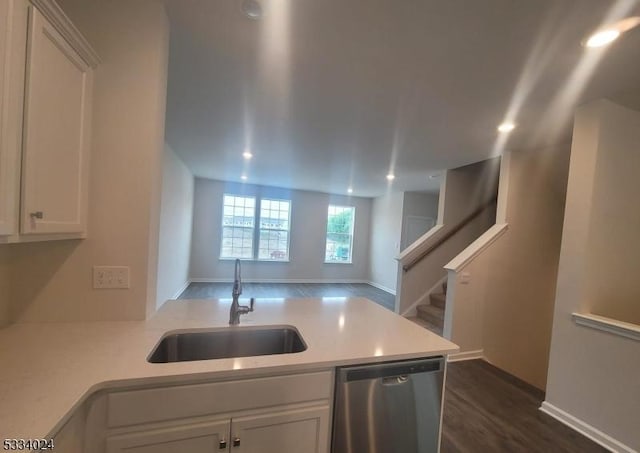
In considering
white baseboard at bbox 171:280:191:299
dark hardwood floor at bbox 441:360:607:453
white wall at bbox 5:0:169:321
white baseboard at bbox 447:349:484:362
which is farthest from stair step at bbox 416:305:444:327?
white baseboard at bbox 171:280:191:299

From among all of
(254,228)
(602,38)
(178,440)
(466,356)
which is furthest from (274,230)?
(602,38)

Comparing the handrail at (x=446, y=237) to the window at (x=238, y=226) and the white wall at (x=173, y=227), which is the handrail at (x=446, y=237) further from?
the window at (x=238, y=226)

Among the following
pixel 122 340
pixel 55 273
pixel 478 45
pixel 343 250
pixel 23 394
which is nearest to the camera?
pixel 23 394

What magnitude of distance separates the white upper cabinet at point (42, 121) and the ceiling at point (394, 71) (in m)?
0.62

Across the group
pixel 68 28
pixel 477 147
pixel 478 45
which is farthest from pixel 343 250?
pixel 68 28

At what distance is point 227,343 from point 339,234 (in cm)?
629

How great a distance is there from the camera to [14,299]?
1.30m

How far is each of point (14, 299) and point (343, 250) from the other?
22.1 ft

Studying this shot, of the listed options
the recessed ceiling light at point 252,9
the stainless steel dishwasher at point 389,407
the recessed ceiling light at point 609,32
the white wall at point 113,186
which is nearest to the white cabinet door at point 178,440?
the stainless steel dishwasher at point 389,407

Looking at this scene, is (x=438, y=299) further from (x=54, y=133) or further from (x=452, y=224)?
(x=54, y=133)

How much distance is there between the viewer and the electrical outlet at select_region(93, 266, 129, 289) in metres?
1.38

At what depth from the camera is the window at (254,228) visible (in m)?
6.68

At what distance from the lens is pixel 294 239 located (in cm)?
709

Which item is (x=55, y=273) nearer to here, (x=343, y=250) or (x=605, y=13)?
(x=605, y=13)
